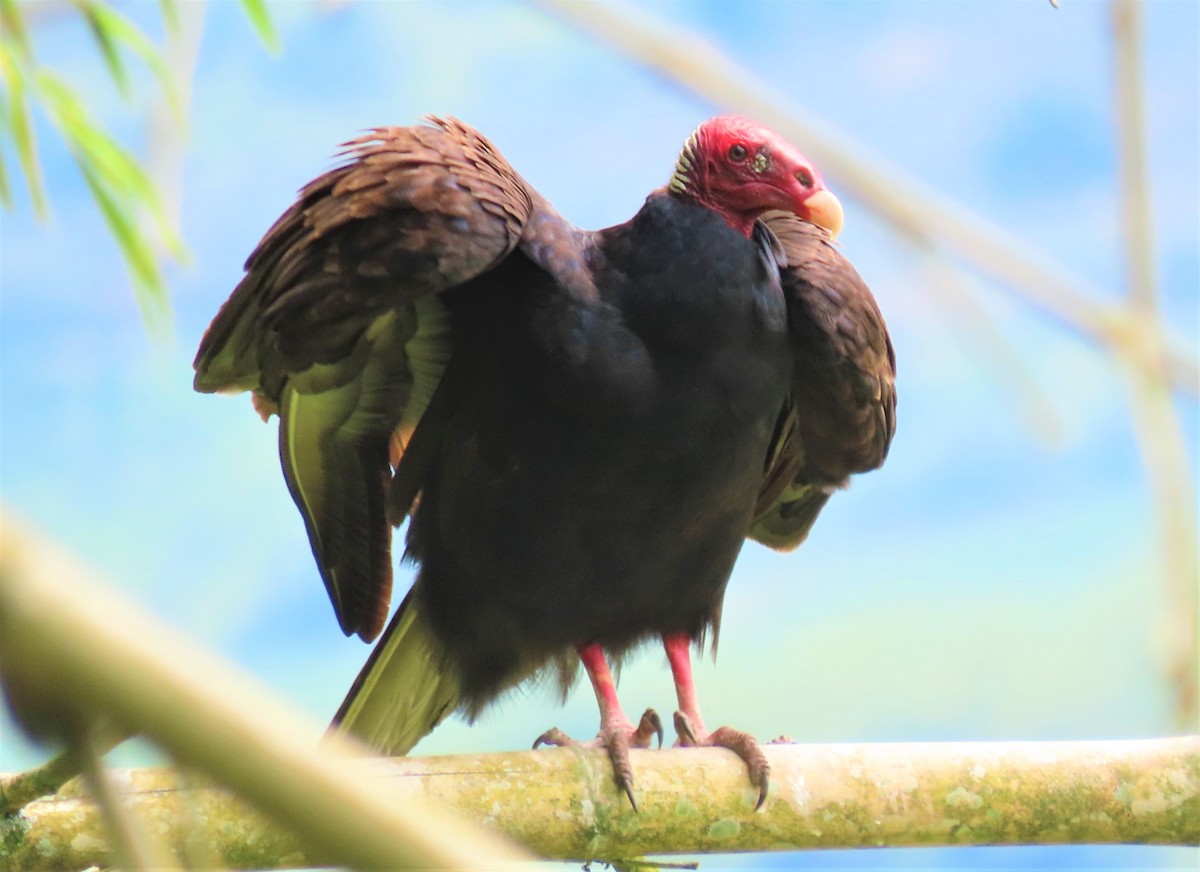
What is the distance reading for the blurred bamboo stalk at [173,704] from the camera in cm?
55

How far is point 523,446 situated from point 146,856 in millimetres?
2277

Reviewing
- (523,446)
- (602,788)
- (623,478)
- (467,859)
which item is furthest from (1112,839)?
(467,859)

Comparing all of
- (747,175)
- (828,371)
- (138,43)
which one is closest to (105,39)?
(138,43)

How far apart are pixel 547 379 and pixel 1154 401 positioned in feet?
4.39

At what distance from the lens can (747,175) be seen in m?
3.01

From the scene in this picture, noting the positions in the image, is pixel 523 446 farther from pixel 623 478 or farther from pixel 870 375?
pixel 870 375

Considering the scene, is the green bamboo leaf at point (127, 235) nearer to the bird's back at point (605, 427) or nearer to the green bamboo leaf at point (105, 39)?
the green bamboo leaf at point (105, 39)

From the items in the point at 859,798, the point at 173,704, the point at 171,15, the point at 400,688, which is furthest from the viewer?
the point at 400,688

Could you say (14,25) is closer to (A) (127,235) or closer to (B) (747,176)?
(A) (127,235)

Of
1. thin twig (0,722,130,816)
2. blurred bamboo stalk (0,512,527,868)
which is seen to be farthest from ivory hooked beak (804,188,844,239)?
blurred bamboo stalk (0,512,527,868)

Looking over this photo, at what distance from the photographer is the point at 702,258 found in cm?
288

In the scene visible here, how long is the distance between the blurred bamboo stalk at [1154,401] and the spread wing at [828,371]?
99 cm

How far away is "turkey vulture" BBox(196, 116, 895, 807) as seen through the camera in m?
2.71

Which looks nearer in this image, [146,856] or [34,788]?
[146,856]
